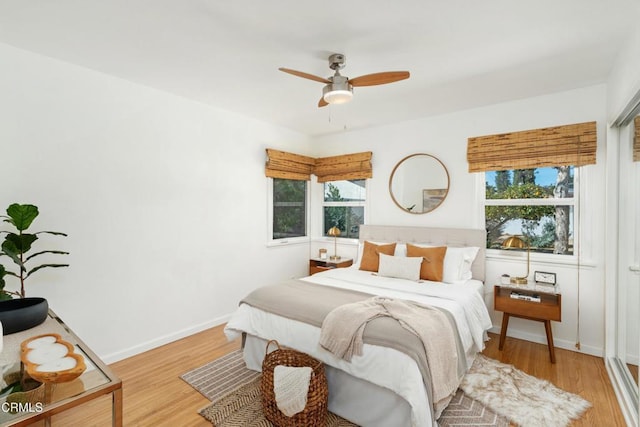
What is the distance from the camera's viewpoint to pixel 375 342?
1.93 metres

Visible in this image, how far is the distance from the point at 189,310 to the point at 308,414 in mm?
2137

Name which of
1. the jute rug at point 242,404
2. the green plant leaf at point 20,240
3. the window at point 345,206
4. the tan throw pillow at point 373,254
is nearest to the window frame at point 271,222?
the window at point 345,206

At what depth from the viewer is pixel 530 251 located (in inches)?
132

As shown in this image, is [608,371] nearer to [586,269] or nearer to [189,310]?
Result: [586,269]

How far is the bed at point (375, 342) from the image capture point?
1834 millimetres

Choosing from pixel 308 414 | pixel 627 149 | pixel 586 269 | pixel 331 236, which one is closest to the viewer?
pixel 308 414

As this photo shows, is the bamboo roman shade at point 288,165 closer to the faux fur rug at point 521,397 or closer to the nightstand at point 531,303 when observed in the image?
the nightstand at point 531,303

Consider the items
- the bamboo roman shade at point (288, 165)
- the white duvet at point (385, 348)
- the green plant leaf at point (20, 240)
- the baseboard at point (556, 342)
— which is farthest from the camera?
the bamboo roman shade at point (288, 165)

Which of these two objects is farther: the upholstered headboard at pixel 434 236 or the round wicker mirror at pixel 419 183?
the round wicker mirror at pixel 419 183

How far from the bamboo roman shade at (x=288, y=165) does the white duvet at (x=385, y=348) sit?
5.54 feet

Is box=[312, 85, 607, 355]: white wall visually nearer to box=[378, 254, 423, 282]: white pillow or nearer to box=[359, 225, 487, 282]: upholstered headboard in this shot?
box=[359, 225, 487, 282]: upholstered headboard

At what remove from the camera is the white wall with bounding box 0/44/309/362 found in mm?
2455

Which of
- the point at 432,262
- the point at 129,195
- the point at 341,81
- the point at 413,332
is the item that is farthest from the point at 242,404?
the point at 341,81

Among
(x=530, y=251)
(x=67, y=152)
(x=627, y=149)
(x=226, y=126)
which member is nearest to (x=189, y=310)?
(x=67, y=152)
